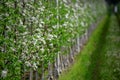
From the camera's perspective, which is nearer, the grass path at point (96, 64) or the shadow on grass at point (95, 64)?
the grass path at point (96, 64)

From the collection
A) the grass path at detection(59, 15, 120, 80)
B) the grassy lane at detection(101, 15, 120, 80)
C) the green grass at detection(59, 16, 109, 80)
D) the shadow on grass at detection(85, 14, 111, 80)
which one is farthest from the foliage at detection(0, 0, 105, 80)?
the grassy lane at detection(101, 15, 120, 80)

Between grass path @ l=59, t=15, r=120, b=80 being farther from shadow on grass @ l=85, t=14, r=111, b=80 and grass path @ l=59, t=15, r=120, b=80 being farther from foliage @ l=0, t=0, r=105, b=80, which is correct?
foliage @ l=0, t=0, r=105, b=80

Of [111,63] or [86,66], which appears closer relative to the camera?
[86,66]

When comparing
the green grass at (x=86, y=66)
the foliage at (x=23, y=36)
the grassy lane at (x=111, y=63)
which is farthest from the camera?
the grassy lane at (x=111, y=63)

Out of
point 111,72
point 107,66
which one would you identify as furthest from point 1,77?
point 107,66

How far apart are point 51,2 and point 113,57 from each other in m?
9.20

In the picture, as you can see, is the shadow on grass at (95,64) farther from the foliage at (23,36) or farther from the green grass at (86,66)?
the foliage at (23,36)

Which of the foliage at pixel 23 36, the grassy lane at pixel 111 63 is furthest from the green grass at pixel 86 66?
the foliage at pixel 23 36

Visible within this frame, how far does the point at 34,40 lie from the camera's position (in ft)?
43.3

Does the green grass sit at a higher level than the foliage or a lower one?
lower

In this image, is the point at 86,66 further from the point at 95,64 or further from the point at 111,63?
the point at 111,63

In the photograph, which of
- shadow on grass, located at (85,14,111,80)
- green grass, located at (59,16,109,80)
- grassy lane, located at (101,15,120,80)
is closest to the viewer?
green grass, located at (59,16,109,80)

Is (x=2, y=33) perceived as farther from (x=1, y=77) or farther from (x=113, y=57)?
(x=113, y=57)

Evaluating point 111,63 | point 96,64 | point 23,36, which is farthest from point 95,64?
point 23,36
